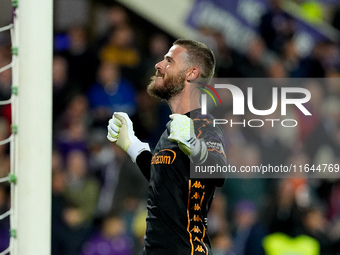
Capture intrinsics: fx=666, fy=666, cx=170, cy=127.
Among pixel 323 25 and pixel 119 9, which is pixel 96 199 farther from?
pixel 323 25

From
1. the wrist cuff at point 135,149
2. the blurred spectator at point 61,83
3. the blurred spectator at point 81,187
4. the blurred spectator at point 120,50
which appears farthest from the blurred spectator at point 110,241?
the wrist cuff at point 135,149

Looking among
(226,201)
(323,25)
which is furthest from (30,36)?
(323,25)

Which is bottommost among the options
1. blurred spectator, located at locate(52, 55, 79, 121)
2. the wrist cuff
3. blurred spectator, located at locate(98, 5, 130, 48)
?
the wrist cuff

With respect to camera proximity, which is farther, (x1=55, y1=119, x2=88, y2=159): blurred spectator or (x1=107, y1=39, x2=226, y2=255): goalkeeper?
(x1=55, y1=119, x2=88, y2=159): blurred spectator

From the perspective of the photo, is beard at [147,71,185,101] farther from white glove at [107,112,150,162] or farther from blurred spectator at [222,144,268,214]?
blurred spectator at [222,144,268,214]

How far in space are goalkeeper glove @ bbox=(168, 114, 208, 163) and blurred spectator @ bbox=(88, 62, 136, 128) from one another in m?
4.88

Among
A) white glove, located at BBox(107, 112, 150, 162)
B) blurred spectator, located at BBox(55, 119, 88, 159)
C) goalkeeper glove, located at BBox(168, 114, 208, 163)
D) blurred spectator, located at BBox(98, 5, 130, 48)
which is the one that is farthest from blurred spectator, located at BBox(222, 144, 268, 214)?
goalkeeper glove, located at BBox(168, 114, 208, 163)

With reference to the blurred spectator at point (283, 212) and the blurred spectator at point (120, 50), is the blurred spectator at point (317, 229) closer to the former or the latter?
the blurred spectator at point (283, 212)

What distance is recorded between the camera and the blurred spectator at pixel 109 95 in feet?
27.3

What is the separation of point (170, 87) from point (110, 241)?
12.8ft

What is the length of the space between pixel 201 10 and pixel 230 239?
3263 millimetres

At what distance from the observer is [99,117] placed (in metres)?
8.27

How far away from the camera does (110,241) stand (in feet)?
24.6

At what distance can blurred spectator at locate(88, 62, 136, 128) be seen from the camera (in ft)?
27.3
